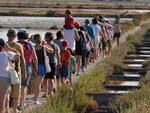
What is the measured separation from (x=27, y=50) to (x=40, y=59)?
0.90 metres

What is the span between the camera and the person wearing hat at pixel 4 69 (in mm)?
10281

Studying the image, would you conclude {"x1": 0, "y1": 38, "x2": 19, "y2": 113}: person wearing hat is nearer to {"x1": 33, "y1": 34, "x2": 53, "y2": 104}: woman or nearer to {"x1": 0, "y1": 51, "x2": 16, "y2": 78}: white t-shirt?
{"x1": 0, "y1": 51, "x2": 16, "y2": 78}: white t-shirt

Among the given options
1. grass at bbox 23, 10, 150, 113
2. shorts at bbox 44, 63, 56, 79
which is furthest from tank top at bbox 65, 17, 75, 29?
shorts at bbox 44, 63, 56, 79

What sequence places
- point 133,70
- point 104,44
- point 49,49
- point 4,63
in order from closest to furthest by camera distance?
point 4,63 → point 49,49 → point 104,44 → point 133,70

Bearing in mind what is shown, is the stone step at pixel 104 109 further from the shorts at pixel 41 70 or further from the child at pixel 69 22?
the shorts at pixel 41 70

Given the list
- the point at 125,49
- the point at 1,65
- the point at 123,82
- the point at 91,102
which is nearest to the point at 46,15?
the point at 125,49

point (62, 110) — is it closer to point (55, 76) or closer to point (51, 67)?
point (51, 67)

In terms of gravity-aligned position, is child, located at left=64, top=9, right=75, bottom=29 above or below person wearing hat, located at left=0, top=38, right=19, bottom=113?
above

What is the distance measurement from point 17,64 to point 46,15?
218 ft

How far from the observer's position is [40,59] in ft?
42.1

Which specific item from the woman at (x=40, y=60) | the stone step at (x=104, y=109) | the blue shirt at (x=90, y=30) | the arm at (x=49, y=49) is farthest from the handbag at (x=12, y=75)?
the blue shirt at (x=90, y=30)

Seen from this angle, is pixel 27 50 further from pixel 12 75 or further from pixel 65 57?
pixel 65 57

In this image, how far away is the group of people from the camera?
10.7 metres

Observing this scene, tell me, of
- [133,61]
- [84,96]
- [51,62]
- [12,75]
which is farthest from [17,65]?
[133,61]
